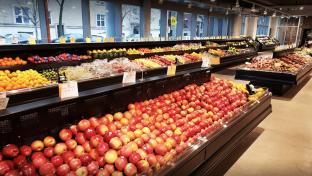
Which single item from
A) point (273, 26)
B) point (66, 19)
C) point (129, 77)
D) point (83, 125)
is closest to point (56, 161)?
point (83, 125)

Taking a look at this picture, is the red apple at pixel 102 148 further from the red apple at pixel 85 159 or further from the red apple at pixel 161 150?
the red apple at pixel 161 150

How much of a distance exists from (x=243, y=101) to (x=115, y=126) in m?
Answer: 2.30

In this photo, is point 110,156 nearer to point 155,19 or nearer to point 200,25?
point 155,19

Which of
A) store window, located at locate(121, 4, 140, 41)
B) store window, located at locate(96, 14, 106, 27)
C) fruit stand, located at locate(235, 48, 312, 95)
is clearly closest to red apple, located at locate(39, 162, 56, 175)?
fruit stand, located at locate(235, 48, 312, 95)

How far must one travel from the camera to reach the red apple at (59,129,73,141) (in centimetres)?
224

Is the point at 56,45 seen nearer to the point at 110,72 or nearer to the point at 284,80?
the point at 110,72

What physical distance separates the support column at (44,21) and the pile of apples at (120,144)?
17.1 ft

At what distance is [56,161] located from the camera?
1964 mm

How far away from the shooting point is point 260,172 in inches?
133

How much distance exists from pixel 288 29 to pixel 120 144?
30.9 meters

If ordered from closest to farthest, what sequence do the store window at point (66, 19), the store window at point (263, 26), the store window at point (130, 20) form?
the store window at point (66, 19) → the store window at point (130, 20) → the store window at point (263, 26)

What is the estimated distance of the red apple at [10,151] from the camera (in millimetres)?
1910

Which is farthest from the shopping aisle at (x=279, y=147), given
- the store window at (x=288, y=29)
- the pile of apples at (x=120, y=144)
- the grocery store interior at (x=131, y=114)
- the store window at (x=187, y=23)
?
the store window at (x=288, y=29)

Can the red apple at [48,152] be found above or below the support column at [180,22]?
below
